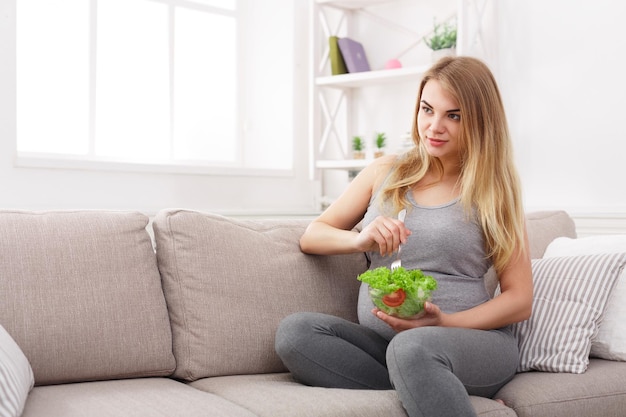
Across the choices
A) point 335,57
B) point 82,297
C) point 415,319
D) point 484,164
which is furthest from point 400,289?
point 335,57

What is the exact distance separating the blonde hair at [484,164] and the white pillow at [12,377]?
3.24 ft

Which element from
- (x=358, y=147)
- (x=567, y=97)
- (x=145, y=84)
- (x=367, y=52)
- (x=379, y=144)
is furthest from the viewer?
(x=367, y=52)

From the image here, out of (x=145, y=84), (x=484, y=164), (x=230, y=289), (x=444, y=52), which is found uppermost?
(x=444, y=52)

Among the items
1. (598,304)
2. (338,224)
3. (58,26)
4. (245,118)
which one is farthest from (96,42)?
(598,304)

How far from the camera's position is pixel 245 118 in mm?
4336

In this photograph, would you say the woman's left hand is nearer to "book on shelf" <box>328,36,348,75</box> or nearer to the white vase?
the white vase

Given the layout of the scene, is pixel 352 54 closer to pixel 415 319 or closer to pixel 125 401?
pixel 415 319

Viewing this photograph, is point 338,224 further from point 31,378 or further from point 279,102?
point 279,102

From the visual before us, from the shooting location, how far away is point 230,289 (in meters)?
2.10

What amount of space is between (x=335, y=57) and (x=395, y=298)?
2569 millimetres

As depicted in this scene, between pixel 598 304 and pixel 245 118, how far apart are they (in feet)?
8.33

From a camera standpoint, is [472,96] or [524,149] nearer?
[472,96]

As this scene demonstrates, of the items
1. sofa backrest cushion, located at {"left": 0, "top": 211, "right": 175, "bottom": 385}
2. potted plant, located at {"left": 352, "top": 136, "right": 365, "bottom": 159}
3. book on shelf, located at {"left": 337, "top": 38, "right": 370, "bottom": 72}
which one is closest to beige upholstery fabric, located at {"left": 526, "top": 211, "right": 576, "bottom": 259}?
sofa backrest cushion, located at {"left": 0, "top": 211, "right": 175, "bottom": 385}

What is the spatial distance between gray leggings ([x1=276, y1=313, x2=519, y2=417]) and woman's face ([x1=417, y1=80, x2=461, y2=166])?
497 mm
